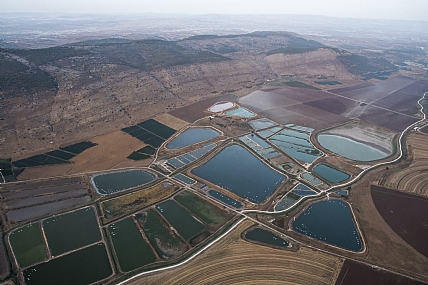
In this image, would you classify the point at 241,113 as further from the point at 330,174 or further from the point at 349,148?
the point at 330,174

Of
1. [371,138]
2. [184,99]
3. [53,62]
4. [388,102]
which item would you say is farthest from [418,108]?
[53,62]

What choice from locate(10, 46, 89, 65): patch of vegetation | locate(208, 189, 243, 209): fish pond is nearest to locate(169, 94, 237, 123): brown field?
locate(208, 189, 243, 209): fish pond

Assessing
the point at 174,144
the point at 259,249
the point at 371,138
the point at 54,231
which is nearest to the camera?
the point at 259,249

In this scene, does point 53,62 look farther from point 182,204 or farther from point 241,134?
point 182,204

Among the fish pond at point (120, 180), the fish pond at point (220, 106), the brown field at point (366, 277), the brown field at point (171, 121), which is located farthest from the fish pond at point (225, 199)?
the fish pond at point (220, 106)

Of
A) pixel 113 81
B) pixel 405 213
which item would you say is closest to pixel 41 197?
pixel 113 81

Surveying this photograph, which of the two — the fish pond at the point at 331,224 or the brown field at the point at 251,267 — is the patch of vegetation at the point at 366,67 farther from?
the brown field at the point at 251,267
